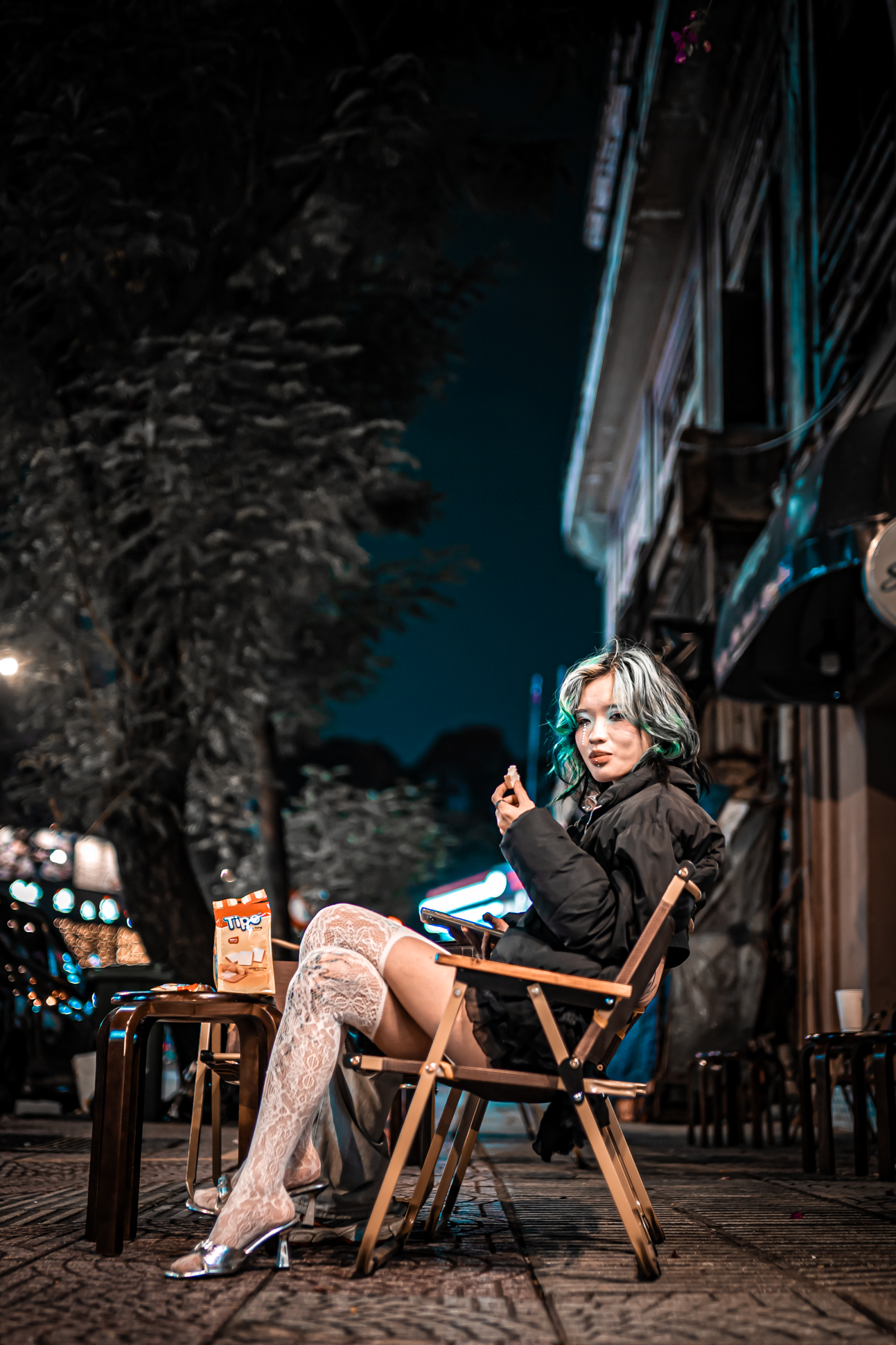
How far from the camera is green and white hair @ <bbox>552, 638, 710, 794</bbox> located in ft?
10.5

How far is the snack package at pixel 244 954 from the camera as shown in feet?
11.3

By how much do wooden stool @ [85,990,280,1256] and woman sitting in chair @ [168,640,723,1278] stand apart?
15.4 inches

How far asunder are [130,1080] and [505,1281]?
1.21 metres

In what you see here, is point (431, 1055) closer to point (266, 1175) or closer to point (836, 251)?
point (266, 1175)

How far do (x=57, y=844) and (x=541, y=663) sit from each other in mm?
70332

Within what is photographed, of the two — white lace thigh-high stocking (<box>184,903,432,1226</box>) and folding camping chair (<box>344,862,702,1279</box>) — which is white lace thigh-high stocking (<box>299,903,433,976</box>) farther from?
folding camping chair (<box>344,862,702,1279</box>)

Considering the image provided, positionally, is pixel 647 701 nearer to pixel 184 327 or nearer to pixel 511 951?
pixel 511 951

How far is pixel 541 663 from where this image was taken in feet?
307

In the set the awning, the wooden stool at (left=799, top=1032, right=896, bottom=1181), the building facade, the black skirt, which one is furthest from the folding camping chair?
the awning

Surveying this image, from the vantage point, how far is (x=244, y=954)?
137 inches

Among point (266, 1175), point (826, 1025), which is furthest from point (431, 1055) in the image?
point (826, 1025)

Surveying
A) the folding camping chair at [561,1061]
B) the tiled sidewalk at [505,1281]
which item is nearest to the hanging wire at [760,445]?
the tiled sidewalk at [505,1281]

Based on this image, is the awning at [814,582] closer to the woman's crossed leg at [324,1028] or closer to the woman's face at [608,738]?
the woman's face at [608,738]

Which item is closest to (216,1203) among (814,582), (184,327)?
(814,582)
